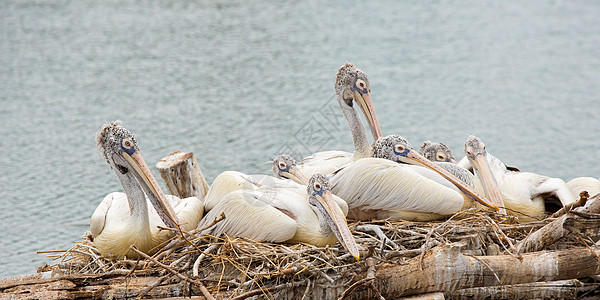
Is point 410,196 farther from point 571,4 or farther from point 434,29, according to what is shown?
point 571,4

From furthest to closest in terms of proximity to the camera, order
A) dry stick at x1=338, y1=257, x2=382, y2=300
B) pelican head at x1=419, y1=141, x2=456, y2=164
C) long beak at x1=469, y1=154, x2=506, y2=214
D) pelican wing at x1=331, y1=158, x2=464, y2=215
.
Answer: pelican head at x1=419, y1=141, x2=456, y2=164 → long beak at x1=469, y1=154, x2=506, y2=214 → pelican wing at x1=331, y1=158, x2=464, y2=215 → dry stick at x1=338, y1=257, x2=382, y2=300

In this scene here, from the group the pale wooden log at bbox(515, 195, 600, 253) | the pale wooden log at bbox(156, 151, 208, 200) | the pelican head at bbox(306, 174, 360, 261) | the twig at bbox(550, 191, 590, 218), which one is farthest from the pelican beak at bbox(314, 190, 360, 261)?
the pale wooden log at bbox(156, 151, 208, 200)

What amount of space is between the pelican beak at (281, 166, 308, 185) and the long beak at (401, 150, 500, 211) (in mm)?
723

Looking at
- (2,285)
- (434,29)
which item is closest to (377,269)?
(2,285)

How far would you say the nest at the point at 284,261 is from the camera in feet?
12.0

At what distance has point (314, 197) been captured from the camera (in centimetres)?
414

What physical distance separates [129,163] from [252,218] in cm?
88

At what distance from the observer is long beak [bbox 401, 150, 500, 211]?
455 cm

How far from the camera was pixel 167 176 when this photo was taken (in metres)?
5.50

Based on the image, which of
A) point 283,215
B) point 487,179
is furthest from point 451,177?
point 283,215

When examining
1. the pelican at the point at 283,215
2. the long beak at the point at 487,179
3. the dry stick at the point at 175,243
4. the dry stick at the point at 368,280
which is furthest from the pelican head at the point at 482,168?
the dry stick at the point at 175,243

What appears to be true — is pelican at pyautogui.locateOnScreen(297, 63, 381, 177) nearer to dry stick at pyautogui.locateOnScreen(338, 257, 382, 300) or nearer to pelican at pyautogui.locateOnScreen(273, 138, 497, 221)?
pelican at pyautogui.locateOnScreen(273, 138, 497, 221)

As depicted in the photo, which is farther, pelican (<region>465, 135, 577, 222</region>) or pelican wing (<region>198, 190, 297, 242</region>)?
pelican (<region>465, 135, 577, 222</region>)

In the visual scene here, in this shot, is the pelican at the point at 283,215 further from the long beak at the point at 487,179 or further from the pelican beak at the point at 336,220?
the long beak at the point at 487,179
